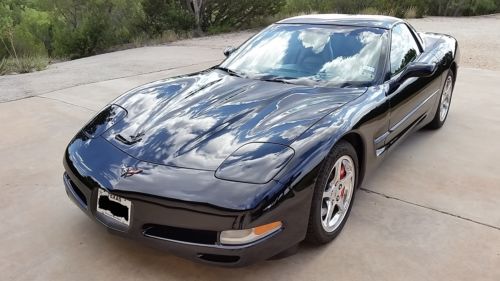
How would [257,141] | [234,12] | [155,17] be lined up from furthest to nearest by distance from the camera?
[234,12], [155,17], [257,141]

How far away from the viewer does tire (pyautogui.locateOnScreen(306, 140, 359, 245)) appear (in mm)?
2516

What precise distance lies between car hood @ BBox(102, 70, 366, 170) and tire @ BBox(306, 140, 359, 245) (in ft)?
0.83

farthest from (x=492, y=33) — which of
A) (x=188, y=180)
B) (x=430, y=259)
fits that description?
(x=188, y=180)

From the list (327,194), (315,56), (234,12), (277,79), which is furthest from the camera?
(234,12)

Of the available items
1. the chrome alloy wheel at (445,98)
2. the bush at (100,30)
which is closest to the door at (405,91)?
the chrome alloy wheel at (445,98)

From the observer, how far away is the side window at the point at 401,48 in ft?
12.1

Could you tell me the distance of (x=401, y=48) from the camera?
393 centimetres

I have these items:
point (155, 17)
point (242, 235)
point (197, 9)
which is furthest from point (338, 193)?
point (155, 17)

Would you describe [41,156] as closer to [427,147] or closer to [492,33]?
[427,147]

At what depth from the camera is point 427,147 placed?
436 cm

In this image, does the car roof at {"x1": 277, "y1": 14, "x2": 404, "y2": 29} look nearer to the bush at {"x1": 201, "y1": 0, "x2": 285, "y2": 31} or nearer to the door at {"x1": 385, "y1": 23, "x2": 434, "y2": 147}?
the door at {"x1": 385, "y1": 23, "x2": 434, "y2": 147}

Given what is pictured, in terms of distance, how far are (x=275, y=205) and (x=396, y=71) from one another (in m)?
1.93

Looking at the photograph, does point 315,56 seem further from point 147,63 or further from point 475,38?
point 475,38

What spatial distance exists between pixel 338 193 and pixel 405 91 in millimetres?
1242
